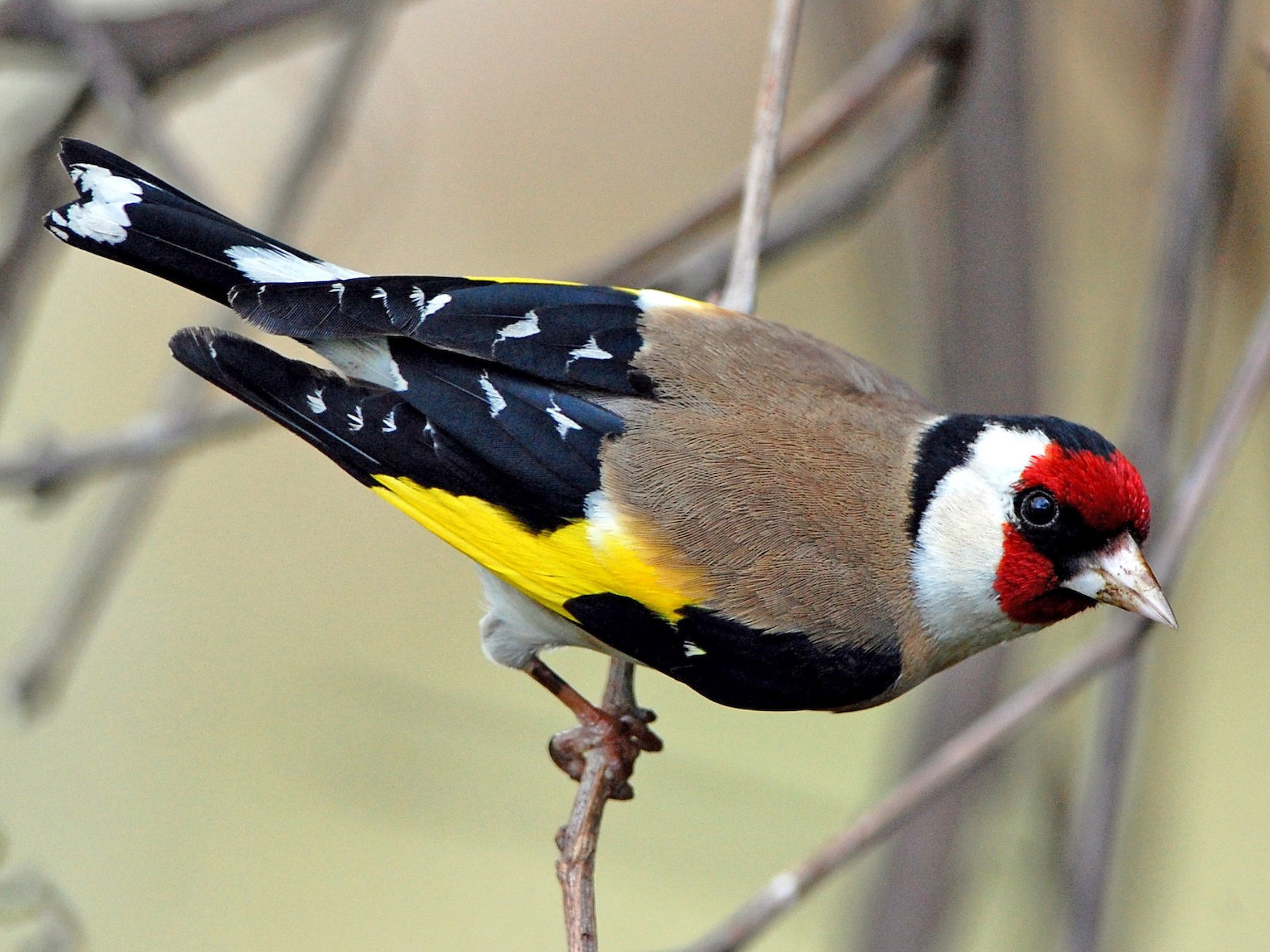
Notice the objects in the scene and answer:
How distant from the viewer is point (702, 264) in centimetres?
299

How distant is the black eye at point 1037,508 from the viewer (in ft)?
6.97

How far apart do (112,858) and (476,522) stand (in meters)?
4.05

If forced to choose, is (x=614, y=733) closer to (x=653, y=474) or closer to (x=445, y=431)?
(x=653, y=474)

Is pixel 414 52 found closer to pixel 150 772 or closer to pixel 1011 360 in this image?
pixel 150 772

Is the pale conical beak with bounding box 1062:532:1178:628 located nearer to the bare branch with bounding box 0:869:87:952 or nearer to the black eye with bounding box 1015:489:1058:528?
the black eye with bounding box 1015:489:1058:528

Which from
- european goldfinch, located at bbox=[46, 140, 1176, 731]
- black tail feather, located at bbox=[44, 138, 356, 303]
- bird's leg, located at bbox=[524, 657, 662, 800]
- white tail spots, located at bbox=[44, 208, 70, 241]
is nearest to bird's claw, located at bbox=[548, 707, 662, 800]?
bird's leg, located at bbox=[524, 657, 662, 800]

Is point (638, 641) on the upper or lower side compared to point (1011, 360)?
lower

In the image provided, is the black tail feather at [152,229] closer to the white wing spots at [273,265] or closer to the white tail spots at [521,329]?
the white wing spots at [273,265]

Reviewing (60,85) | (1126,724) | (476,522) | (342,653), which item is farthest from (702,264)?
(342,653)

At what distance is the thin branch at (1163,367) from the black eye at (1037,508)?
20.0 inches

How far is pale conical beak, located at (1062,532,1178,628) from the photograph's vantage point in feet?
6.74

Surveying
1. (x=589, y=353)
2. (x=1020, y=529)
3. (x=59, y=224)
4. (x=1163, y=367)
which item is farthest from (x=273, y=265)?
(x=1163, y=367)

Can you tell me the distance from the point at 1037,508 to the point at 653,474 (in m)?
0.60

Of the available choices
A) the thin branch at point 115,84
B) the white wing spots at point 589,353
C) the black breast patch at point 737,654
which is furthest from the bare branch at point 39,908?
the thin branch at point 115,84
